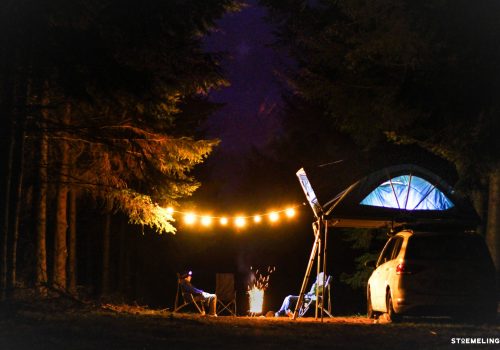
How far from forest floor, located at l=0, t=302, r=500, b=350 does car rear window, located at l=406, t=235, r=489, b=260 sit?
1.33 m

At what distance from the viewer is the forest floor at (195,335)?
7.57 m

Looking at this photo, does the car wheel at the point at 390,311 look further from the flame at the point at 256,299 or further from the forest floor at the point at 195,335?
the flame at the point at 256,299

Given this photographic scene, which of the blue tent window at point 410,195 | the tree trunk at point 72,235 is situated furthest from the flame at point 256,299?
the blue tent window at point 410,195

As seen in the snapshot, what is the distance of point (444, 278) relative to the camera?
35.7ft

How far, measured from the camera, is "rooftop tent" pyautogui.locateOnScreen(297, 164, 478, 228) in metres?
13.8

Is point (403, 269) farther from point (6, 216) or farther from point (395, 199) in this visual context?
point (6, 216)

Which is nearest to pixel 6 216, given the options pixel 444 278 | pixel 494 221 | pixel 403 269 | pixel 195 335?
pixel 195 335

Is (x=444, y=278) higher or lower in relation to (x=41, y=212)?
lower

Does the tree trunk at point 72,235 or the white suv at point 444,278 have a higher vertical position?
the tree trunk at point 72,235

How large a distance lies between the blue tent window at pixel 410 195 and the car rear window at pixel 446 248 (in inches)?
108

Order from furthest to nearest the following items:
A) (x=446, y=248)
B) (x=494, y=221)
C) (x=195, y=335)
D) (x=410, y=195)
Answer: (x=494, y=221)
(x=410, y=195)
(x=446, y=248)
(x=195, y=335)

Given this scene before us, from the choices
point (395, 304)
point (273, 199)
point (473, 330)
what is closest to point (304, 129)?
point (273, 199)

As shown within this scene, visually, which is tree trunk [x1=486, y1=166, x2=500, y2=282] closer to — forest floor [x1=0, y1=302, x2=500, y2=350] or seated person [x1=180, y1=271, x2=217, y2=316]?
forest floor [x1=0, y1=302, x2=500, y2=350]

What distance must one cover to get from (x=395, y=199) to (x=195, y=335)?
22.9 feet
